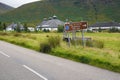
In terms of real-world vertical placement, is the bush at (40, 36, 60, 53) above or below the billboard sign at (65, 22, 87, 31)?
below

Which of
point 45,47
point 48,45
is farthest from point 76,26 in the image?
point 45,47

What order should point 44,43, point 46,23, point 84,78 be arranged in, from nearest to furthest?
point 84,78 < point 44,43 < point 46,23

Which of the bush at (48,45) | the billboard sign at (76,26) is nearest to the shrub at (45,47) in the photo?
the bush at (48,45)

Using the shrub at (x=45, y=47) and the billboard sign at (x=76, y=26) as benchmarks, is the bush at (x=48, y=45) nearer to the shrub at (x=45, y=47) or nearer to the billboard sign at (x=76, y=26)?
Result: the shrub at (x=45, y=47)

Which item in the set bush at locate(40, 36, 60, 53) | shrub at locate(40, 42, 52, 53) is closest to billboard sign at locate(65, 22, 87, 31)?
bush at locate(40, 36, 60, 53)

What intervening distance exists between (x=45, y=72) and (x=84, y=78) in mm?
2140

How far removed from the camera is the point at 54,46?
74.0 feet

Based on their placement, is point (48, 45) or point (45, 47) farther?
point (45, 47)

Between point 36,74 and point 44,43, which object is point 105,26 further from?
point 36,74

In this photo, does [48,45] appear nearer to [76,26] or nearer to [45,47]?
[45,47]

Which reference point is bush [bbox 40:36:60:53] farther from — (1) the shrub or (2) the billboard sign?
(2) the billboard sign

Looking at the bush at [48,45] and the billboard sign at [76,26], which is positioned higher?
the billboard sign at [76,26]

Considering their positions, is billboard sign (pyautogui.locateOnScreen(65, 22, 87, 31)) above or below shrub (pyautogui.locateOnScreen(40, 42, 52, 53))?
above

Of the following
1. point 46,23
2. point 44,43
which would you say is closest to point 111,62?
point 44,43
